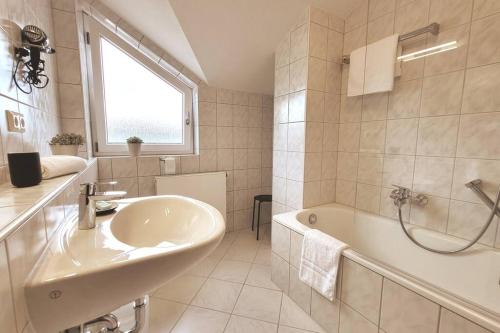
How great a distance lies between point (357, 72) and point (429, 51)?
16.9 inches

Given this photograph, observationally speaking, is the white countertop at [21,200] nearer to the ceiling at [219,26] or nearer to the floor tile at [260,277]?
the ceiling at [219,26]

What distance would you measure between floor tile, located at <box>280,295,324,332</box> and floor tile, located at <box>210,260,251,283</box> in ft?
1.41

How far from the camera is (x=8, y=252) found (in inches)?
13.4

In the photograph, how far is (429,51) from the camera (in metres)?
1.40

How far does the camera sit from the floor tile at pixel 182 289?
5.32 ft

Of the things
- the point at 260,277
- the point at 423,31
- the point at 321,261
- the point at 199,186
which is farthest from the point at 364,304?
the point at 199,186

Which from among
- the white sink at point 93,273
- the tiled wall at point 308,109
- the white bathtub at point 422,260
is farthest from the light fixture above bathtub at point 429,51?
the white sink at point 93,273

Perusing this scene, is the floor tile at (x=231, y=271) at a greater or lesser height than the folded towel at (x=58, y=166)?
lesser

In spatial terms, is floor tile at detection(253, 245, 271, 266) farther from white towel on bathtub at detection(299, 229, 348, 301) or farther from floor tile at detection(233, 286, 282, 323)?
white towel on bathtub at detection(299, 229, 348, 301)

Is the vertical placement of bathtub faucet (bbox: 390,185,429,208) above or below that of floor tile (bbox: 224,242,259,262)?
above

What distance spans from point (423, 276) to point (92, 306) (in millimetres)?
1787

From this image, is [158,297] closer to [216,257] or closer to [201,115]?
[216,257]

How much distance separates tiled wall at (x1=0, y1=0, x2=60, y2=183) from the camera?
823 mm

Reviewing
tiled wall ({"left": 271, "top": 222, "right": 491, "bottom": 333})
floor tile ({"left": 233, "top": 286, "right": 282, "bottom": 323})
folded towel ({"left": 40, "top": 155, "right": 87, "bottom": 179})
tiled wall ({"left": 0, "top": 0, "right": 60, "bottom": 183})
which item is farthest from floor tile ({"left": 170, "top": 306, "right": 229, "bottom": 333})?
tiled wall ({"left": 0, "top": 0, "right": 60, "bottom": 183})
